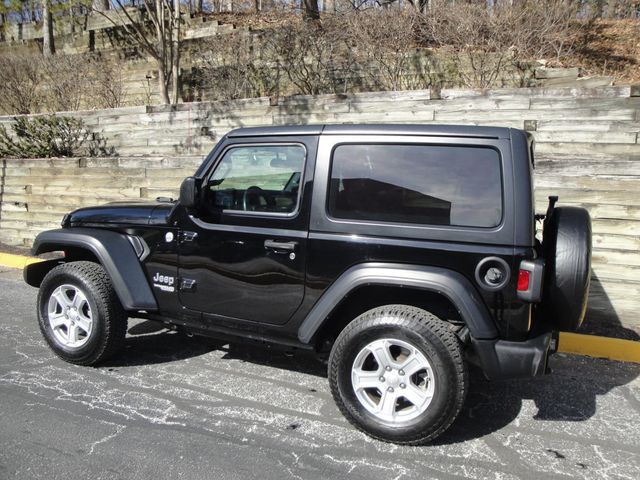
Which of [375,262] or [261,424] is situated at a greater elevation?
[375,262]

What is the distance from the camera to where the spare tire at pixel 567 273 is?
3.06 meters

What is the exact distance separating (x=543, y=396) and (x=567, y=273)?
48.4 inches

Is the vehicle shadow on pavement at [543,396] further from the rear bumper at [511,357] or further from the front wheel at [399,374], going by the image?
the rear bumper at [511,357]

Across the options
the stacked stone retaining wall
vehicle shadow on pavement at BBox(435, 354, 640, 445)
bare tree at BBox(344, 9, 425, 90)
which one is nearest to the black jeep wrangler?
vehicle shadow on pavement at BBox(435, 354, 640, 445)

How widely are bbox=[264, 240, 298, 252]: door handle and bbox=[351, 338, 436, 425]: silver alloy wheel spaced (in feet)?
2.60

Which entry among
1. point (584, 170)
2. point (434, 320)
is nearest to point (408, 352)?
point (434, 320)

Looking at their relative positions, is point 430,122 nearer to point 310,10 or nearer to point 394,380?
point 394,380

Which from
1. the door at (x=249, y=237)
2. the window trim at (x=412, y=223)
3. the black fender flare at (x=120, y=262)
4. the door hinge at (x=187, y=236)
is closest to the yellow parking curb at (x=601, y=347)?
the window trim at (x=412, y=223)

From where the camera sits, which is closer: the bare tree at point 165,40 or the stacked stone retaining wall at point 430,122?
the stacked stone retaining wall at point 430,122

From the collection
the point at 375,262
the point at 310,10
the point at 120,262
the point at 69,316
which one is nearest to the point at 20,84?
the point at 310,10

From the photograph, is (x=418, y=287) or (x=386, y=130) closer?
(x=418, y=287)

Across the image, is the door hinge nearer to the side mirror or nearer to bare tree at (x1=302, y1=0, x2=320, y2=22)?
the side mirror

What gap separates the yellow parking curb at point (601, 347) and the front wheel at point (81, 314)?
Answer: 3850 mm

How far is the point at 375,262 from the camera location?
3166 millimetres
